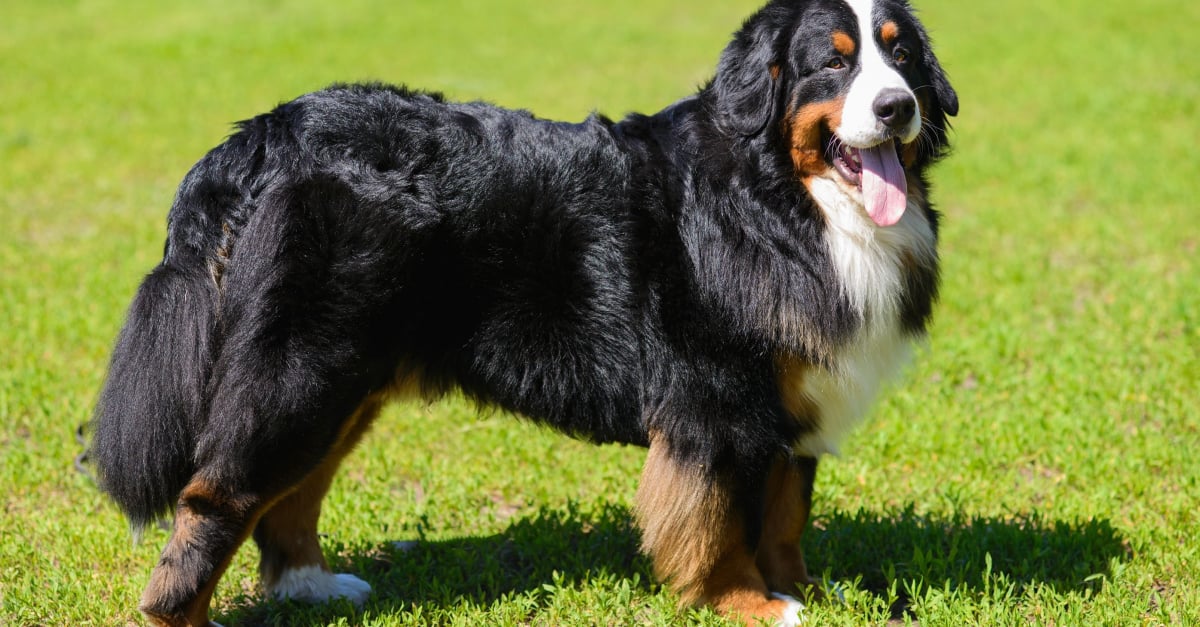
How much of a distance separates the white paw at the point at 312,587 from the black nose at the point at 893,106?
102 inches

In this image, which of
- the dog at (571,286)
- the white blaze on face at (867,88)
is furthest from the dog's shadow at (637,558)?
the white blaze on face at (867,88)

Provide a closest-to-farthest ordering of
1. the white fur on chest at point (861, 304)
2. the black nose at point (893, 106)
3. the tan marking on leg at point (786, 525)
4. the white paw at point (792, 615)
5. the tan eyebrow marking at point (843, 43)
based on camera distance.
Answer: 1. the black nose at point (893, 106)
2. the tan eyebrow marking at point (843, 43)
3. the white fur on chest at point (861, 304)
4. the white paw at point (792, 615)
5. the tan marking on leg at point (786, 525)

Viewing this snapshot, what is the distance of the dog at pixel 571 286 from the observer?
359 cm

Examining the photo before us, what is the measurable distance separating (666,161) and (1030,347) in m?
3.75

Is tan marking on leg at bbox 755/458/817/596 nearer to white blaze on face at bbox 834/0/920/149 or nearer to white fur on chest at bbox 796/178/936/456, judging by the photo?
white fur on chest at bbox 796/178/936/456

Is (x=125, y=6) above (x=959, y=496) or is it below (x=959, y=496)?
above

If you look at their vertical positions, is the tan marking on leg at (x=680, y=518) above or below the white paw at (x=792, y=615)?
above

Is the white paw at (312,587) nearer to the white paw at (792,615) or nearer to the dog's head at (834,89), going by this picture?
the white paw at (792,615)

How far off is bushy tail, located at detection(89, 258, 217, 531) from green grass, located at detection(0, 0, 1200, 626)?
67 centimetres

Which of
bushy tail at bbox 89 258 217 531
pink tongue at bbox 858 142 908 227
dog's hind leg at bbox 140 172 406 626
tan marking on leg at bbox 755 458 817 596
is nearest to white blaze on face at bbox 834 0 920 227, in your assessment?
pink tongue at bbox 858 142 908 227

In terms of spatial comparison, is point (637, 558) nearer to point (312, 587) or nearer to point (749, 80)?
point (312, 587)

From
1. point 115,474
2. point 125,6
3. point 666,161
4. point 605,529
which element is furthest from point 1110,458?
point 125,6

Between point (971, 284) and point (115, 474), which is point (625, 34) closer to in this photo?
point (971, 284)

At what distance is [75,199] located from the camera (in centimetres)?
1021
